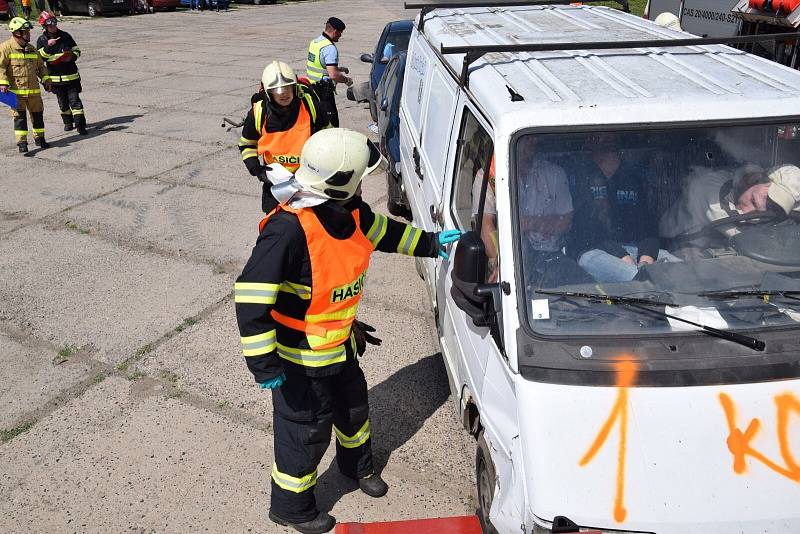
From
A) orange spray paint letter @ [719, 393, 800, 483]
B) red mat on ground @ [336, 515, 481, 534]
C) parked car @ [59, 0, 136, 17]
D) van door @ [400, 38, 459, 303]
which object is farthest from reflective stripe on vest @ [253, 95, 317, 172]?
parked car @ [59, 0, 136, 17]

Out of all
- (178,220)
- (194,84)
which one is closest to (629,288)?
(178,220)

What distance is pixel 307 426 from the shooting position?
11.0 feet

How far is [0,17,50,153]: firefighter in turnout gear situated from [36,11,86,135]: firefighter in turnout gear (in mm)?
278

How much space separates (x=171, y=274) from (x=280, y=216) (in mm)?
3648

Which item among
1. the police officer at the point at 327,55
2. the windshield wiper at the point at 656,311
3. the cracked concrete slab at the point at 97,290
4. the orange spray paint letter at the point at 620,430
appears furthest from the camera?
the police officer at the point at 327,55

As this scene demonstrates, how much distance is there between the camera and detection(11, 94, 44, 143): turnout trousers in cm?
986

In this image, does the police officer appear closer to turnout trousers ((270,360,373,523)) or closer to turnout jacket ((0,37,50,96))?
turnout jacket ((0,37,50,96))

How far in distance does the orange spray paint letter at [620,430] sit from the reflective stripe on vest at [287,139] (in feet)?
11.6

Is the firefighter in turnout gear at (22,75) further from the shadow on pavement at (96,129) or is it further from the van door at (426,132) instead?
the van door at (426,132)

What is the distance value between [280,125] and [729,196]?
11.3ft

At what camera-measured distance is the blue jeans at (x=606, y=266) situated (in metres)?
2.77

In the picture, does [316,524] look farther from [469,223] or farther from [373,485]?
[469,223]

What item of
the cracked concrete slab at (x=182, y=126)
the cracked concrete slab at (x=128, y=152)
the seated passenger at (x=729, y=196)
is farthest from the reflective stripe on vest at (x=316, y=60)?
the seated passenger at (x=729, y=196)

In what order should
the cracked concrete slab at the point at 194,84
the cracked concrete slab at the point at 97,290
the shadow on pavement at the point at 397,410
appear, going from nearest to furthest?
the shadow on pavement at the point at 397,410 < the cracked concrete slab at the point at 97,290 < the cracked concrete slab at the point at 194,84
